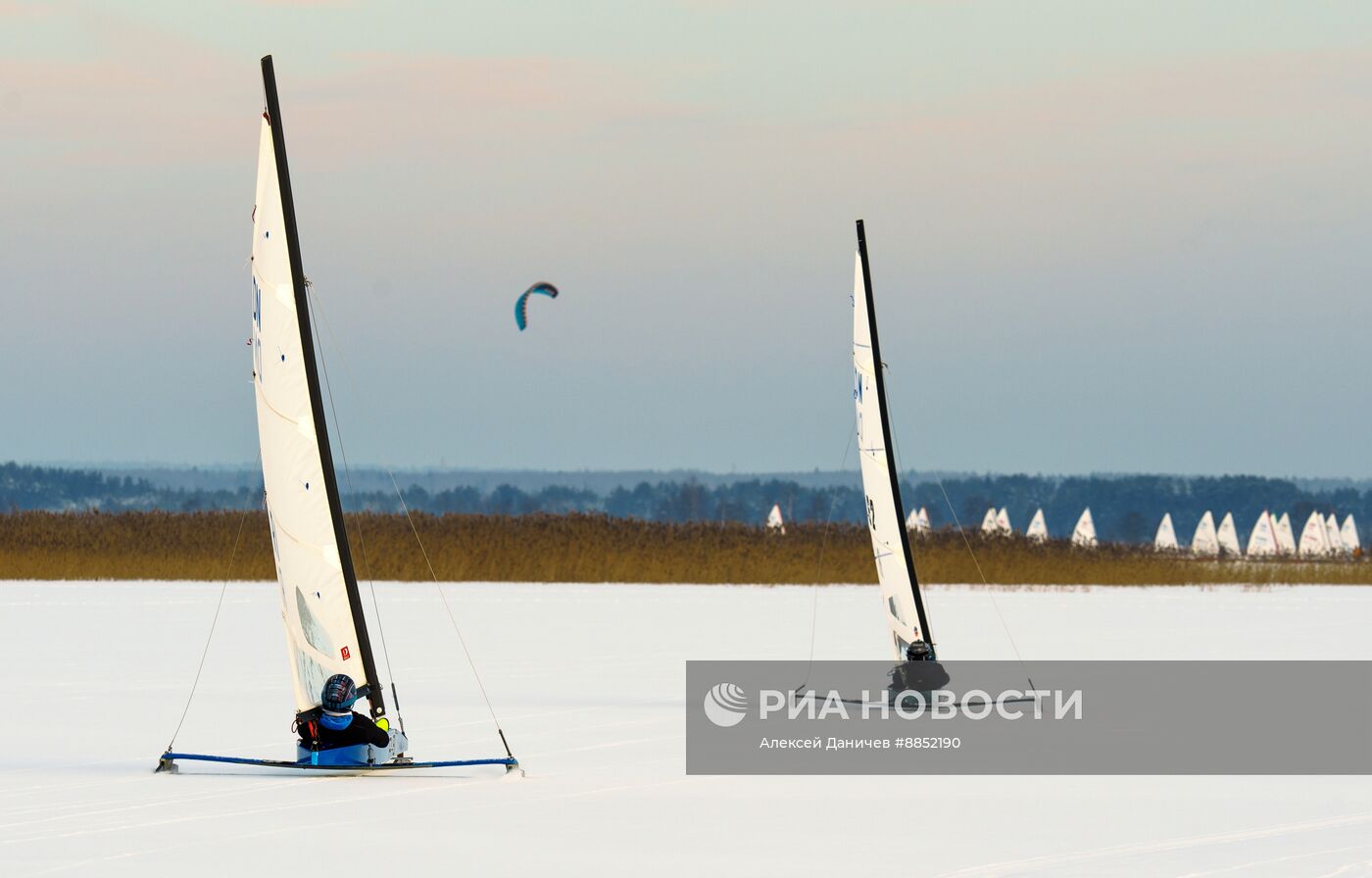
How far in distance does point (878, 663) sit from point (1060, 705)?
3.76m

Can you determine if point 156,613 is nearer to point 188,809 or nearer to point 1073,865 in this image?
point 188,809

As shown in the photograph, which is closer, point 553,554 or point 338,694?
point 338,694

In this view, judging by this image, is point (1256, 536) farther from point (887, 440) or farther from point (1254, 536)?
point (887, 440)

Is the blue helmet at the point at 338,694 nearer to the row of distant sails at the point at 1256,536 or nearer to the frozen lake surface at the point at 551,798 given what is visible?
the frozen lake surface at the point at 551,798

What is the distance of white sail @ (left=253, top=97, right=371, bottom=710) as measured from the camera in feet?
37.3

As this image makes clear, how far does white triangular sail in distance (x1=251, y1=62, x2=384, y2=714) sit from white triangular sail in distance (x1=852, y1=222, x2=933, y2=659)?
214 inches

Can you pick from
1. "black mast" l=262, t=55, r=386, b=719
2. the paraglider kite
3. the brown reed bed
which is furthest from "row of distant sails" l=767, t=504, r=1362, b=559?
"black mast" l=262, t=55, r=386, b=719

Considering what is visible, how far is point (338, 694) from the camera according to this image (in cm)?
1104

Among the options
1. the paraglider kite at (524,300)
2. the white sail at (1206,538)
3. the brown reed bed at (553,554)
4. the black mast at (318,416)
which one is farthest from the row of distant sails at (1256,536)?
the black mast at (318,416)

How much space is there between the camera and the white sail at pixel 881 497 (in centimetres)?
1573

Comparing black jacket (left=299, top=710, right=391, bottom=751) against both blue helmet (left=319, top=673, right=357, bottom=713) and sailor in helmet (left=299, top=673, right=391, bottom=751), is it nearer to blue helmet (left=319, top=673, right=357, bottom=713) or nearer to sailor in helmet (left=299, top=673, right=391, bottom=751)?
sailor in helmet (left=299, top=673, right=391, bottom=751)

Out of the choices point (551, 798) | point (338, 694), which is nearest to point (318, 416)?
point (338, 694)

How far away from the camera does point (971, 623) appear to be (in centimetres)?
2488

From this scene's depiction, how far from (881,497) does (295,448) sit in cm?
573
